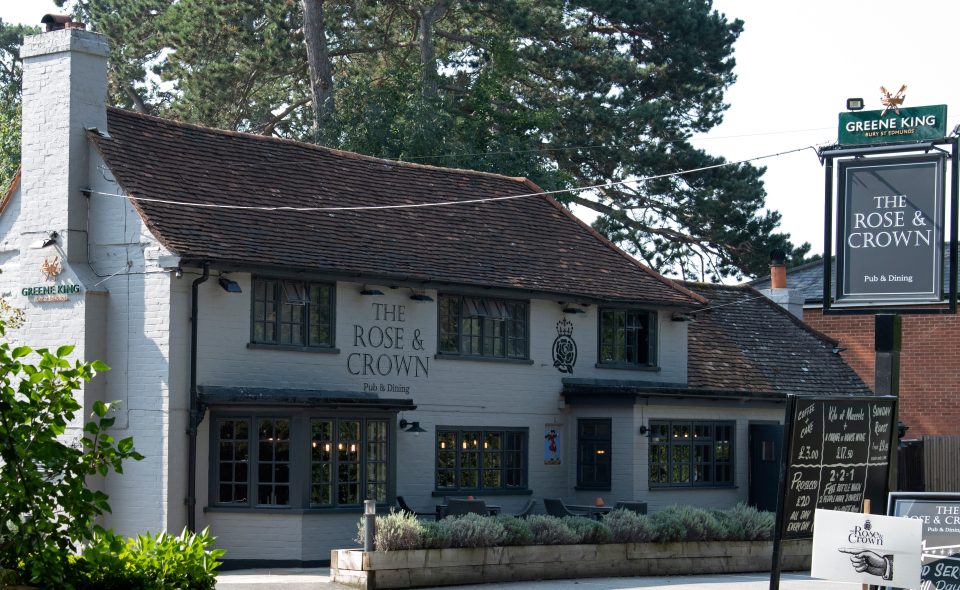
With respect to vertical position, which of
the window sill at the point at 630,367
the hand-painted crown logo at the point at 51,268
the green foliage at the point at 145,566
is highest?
the hand-painted crown logo at the point at 51,268

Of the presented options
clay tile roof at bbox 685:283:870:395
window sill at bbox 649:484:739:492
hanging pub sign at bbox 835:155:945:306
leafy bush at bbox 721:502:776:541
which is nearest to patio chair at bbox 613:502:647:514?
leafy bush at bbox 721:502:776:541

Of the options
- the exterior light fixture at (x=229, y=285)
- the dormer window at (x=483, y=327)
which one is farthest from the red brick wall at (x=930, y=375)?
the exterior light fixture at (x=229, y=285)

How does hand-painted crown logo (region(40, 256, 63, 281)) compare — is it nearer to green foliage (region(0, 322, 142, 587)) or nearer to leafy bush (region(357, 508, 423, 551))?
leafy bush (region(357, 508, 423, 551))

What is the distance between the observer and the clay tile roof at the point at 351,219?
22.1 metres

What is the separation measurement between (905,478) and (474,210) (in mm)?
12533

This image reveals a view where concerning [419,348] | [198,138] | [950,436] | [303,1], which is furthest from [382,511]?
[303,1]

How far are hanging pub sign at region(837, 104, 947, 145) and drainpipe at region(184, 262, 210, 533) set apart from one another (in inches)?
389

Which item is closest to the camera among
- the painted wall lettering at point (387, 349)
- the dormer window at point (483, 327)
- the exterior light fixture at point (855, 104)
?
the exterior light fixture at point (855, 104)

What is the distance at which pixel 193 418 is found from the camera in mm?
20891

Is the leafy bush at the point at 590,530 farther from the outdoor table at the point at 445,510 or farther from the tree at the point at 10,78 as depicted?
the tree at the point at 10,78

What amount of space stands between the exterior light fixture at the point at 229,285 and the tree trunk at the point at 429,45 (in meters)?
19.4

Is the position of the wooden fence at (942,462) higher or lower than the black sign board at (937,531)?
lower

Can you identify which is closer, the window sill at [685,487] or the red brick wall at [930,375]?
the window sill at [685,487]

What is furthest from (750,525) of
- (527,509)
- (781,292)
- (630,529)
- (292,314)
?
(781,292)
